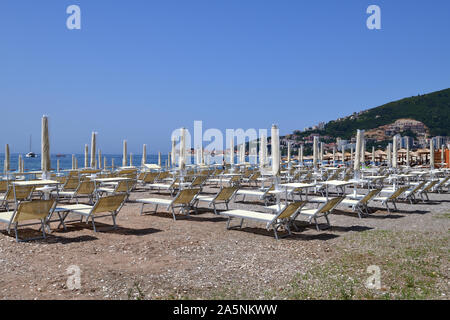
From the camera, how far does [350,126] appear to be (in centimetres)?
6103

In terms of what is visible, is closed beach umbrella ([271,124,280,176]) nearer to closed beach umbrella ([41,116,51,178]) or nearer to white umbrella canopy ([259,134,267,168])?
white umbrella canopy ([259,134,267,168])

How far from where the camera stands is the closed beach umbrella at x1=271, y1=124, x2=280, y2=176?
7.32 meters

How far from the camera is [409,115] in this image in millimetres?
61344

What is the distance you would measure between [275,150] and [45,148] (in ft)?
16.0

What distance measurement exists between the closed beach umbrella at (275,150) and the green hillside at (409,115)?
5016 cm

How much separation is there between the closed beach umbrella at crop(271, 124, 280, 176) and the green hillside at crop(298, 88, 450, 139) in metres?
50.2

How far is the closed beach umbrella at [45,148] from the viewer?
8.02m
